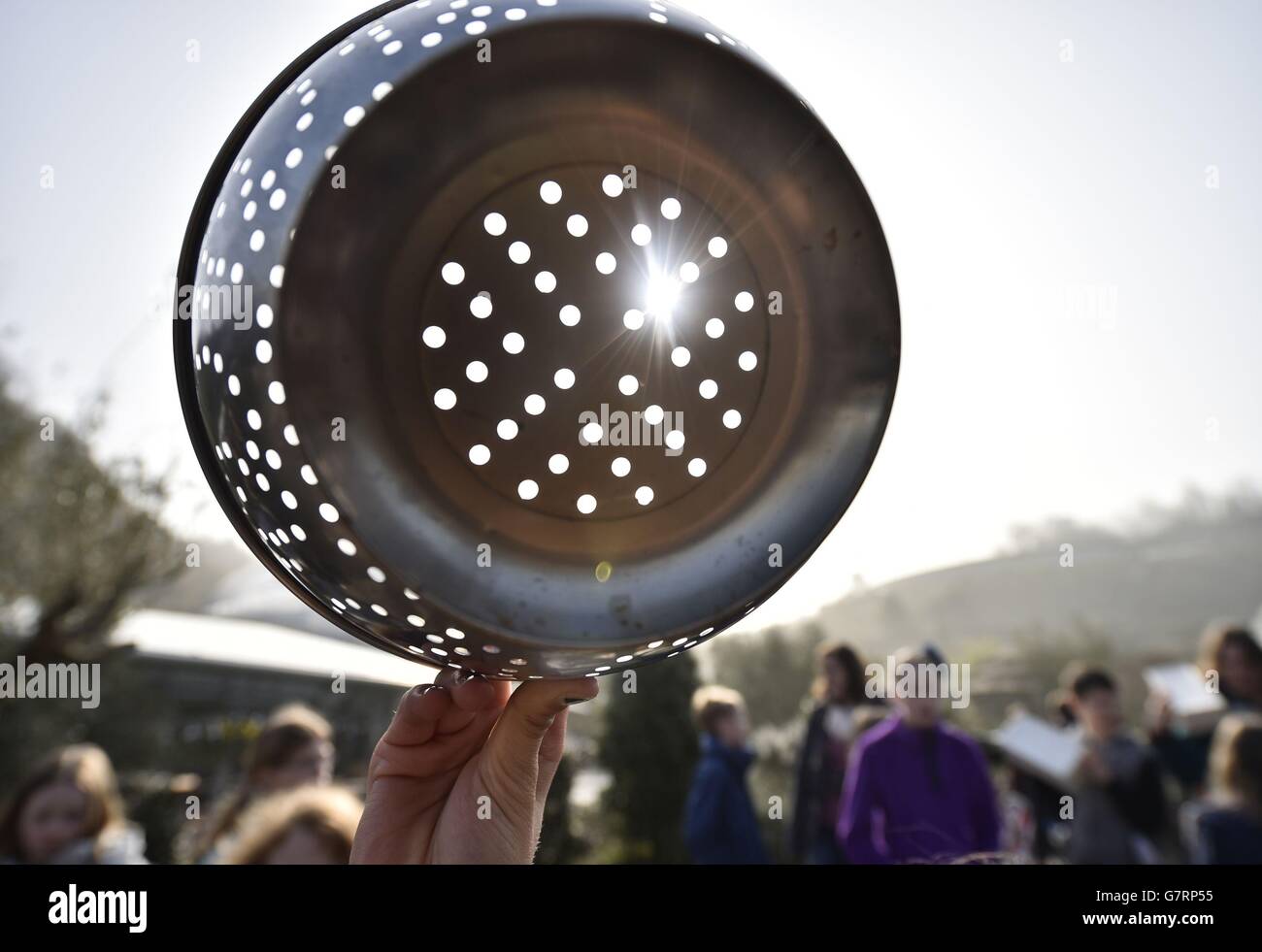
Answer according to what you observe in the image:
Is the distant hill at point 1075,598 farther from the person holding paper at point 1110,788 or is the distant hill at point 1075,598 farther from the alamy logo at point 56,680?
the alamy logo at point 56,680

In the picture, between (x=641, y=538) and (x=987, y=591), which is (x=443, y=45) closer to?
(x=641, y=538)

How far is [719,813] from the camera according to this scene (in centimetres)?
268

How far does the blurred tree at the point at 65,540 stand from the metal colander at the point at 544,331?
202 inches

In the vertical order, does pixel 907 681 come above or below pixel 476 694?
below

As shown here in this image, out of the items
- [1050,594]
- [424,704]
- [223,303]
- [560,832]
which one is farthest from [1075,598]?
[223,303]

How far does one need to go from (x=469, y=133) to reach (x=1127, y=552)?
5.38 meters

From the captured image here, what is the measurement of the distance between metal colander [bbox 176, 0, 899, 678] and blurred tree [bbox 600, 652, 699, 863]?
377cm

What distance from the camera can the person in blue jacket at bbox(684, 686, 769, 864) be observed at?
8.70 ft

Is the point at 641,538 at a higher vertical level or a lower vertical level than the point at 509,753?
higher

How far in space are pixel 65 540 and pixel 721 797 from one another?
13.3 ft

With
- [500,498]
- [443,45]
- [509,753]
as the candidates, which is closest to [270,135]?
[443,45]

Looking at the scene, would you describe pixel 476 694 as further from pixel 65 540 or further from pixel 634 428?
pixel 65 540

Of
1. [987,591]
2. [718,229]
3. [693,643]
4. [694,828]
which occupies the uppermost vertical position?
[718,229]

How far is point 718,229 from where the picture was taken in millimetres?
458
